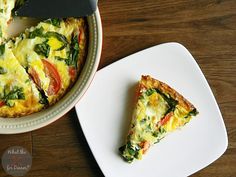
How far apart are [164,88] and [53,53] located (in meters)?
0.42

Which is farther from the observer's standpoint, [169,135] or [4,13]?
[169,135]

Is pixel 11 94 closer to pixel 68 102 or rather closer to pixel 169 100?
pixel 68 102

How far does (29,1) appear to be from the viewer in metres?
1.67

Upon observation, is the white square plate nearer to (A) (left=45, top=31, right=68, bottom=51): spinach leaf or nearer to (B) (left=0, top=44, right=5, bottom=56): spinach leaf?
(A) (left=45, top=31, right=68, bottom=51): spinach leaf

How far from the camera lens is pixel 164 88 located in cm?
179

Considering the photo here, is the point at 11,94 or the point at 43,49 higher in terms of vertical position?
the point at 43,49

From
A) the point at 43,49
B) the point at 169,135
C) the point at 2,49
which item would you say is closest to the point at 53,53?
the point at 43,49

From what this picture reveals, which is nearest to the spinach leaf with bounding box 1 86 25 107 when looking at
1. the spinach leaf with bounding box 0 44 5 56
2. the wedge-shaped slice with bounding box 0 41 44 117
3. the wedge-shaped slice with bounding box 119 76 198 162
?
the wedge-shaped slice with bounding box 0 41 44 117

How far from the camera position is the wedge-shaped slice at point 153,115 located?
1.77m

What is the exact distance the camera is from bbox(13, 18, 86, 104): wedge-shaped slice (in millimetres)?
1670

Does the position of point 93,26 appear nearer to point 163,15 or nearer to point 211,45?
point 163,15

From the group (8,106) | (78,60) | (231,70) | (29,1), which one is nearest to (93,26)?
(78,60)

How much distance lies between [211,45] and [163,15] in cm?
21

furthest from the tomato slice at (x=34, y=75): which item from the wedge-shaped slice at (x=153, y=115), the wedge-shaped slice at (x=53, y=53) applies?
the wedge-shaped slice at (x=153, y=115)
